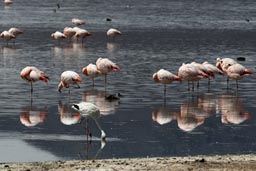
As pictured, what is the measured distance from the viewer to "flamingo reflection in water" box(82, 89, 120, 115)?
1658 centimetres

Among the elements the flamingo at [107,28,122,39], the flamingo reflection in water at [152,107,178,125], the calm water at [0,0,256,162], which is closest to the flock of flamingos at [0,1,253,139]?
the calm water at [0,0,256,162]

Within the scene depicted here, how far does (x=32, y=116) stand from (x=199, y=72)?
5162 mm

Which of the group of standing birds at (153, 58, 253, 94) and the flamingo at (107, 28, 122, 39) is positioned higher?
the group of standing birds at (153, 58, 253, 94)

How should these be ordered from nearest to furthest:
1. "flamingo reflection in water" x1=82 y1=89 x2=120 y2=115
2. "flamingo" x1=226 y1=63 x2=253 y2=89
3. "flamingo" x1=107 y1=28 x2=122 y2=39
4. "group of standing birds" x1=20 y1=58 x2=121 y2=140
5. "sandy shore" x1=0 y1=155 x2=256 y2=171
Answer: "sandy shore" x1=0 y1=155 x2=256 y2=171
"group of standing birds" x1=20 y1=58 x2=121 y2=140
"flamingo reflection in water" x1=82 y1=89 x2=120 y2=115
"flamingo" x1=226 y1=63 x2=253 y2=89
"flamingo" x1=107 y1=28 x2=122 y2=39

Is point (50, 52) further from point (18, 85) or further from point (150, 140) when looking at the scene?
point (150, 140)

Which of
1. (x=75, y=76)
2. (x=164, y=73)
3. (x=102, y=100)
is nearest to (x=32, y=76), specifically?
(x=75, y=76)

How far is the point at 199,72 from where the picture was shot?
63.3ft

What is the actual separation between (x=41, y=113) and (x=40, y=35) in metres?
19.4

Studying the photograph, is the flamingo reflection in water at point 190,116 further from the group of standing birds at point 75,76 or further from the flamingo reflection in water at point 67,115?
the group of standing birds at point 75,76

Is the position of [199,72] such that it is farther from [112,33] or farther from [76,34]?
[112,33]

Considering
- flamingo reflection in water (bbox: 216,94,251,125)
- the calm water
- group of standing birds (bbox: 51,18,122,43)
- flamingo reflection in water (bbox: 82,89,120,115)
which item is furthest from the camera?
group of standing birds (bbox: 51,18,122,43)

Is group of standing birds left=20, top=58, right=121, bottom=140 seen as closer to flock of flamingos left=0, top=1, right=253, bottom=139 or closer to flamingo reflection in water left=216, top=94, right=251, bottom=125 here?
flock of flamingos left=0, top=1, right=253, bottom=139

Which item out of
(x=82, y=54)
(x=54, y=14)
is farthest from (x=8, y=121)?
(x=54, y=14)

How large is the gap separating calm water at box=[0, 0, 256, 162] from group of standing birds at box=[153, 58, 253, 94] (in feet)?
1.20
